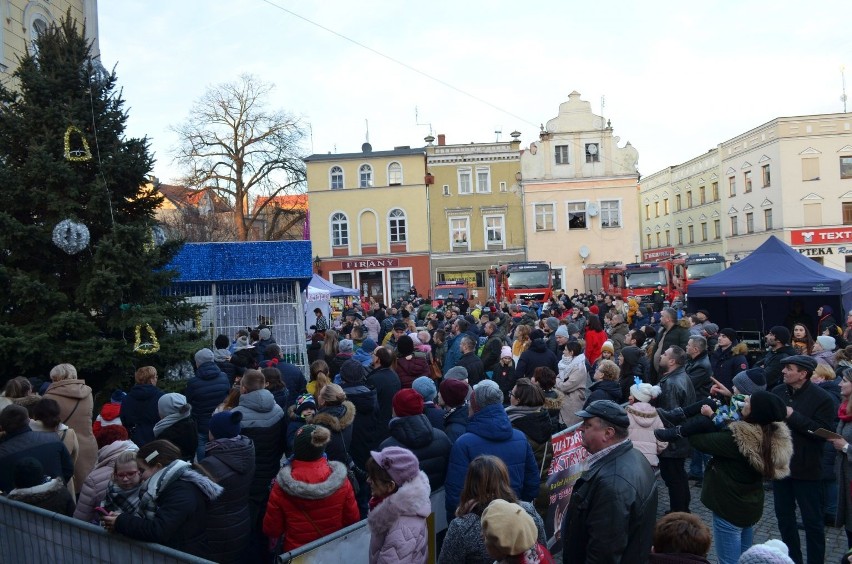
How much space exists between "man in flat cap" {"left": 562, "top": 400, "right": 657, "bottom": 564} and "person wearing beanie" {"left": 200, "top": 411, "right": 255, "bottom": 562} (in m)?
2.19

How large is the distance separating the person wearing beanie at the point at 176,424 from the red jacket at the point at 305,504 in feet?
3.72

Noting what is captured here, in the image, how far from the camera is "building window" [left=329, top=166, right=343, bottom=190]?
4497cm

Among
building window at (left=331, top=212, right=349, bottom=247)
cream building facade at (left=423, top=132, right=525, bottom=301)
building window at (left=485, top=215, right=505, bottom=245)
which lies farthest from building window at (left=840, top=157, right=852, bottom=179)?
building window at (left=331, top=212, right=349, bottom=247)

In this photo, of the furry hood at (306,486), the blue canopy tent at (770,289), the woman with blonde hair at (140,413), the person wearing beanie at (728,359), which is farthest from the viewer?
the blue canopy tent at (770,289)

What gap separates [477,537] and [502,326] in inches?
411

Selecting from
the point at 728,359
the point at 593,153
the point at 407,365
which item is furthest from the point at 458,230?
the point at 407,365

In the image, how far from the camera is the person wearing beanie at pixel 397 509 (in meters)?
3.99

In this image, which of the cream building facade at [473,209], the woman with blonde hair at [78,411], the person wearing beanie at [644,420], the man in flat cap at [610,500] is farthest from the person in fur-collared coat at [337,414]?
the cream building facade at [473,209]

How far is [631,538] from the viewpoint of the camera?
3596 millimetres

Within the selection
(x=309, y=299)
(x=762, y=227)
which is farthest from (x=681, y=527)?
(x=762, y=227)

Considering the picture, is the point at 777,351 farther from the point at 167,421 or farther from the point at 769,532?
the point at 167,421

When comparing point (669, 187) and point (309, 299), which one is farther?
point (669, 187)

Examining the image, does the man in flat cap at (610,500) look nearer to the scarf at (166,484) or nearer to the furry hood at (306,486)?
the furry hood at (306,486)

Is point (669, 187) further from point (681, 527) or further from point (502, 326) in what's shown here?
point (681, 527)
